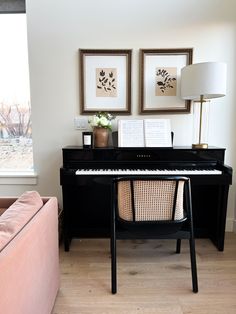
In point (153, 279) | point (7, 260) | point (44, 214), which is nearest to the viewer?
point (7, 260)

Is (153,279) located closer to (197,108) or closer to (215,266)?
(215,266)

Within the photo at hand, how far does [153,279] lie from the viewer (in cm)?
167

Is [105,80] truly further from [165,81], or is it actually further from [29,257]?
[29,257]

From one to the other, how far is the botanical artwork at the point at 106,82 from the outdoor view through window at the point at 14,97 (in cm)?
79

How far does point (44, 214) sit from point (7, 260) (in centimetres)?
41

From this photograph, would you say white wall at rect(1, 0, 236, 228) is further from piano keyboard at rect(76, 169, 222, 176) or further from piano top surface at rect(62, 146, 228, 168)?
piano keyboard at rect(76, 169, 222, 176)

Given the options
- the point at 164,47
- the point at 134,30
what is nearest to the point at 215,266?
the point at 164,47

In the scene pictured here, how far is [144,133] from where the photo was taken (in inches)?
82.6

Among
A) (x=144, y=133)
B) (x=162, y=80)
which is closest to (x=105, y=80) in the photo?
(x=162, y=80)

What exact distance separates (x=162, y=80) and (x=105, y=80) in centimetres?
58

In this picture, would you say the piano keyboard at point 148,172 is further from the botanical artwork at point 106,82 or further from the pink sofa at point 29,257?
the botanical artwork at point 106,82

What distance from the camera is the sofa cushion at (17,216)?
87 cm

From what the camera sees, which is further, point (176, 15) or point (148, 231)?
point (176, 15)

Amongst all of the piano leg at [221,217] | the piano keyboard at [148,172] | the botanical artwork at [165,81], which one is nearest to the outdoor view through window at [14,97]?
the piano keyboard at [148,172]
